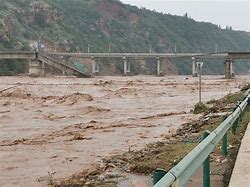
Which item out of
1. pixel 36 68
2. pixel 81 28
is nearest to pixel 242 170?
pixel 36 68

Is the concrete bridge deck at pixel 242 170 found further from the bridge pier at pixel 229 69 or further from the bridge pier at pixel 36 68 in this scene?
the bridge pier at pixel 229 69

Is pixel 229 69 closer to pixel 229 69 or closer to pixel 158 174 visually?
pixel 229 69

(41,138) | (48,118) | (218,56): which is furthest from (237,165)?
(218,56)

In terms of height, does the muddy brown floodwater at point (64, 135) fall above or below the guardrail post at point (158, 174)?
below

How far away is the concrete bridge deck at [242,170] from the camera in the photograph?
6211 millimetres

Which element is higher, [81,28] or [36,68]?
[81,28]

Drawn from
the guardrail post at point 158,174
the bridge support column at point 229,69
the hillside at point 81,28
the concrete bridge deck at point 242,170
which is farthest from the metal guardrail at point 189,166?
the hillside at point 81,28

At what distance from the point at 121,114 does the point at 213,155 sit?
16.9 metres

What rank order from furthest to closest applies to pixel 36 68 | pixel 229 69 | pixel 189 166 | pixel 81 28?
pixel 81 28 < pixel 229 69 < pixel 36 68 < pixel 189 166

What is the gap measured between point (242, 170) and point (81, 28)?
537 feet

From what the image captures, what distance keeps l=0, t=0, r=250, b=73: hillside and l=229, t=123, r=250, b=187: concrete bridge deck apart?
107 metres

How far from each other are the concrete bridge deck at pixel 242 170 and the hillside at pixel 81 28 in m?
107

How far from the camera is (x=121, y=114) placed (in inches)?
1050

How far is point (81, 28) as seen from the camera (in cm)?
A: 16838
